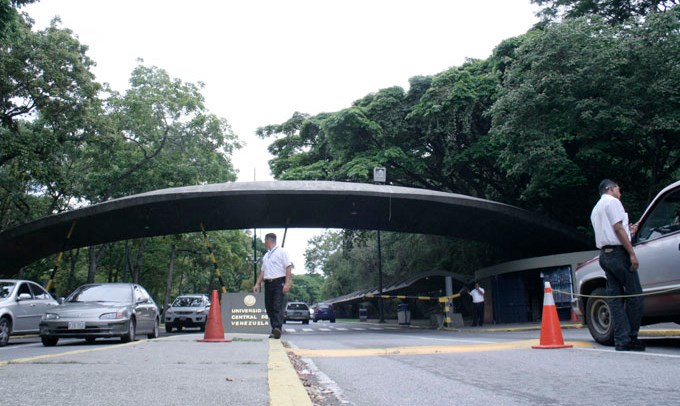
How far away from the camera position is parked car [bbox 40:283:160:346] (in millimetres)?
12289

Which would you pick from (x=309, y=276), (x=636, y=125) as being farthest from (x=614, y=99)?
(x=309, y=276)

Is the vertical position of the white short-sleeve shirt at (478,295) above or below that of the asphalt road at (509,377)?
above

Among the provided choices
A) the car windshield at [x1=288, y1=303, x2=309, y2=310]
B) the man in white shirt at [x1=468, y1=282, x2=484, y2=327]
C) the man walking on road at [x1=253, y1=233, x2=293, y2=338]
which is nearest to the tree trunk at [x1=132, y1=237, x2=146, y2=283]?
the car windshield at [x1=288, y1=303, x2=309, y2=310]

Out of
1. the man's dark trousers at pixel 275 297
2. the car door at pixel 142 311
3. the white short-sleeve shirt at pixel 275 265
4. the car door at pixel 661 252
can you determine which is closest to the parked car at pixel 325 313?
the car door at pixel 142 311

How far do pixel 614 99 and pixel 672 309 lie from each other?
13.1 meters

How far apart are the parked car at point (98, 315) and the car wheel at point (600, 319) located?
31.2 ft

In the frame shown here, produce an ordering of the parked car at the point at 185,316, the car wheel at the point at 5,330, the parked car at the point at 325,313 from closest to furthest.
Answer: the car wheel at the point at 5,330
the parked car at the point at 185,316
the parked car at the point at 325,313

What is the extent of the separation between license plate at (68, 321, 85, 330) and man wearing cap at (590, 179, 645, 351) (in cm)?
1023

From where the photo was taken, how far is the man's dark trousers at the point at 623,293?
23.0 ft

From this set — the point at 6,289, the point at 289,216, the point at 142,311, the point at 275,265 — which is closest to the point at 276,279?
the point at 275,265

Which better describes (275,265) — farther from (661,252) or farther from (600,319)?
(661,252)

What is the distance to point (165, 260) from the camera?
46.5 m

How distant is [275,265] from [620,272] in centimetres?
540

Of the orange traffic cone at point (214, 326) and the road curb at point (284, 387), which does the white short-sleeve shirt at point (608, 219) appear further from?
the orange traffic cone at point (214, 326)
